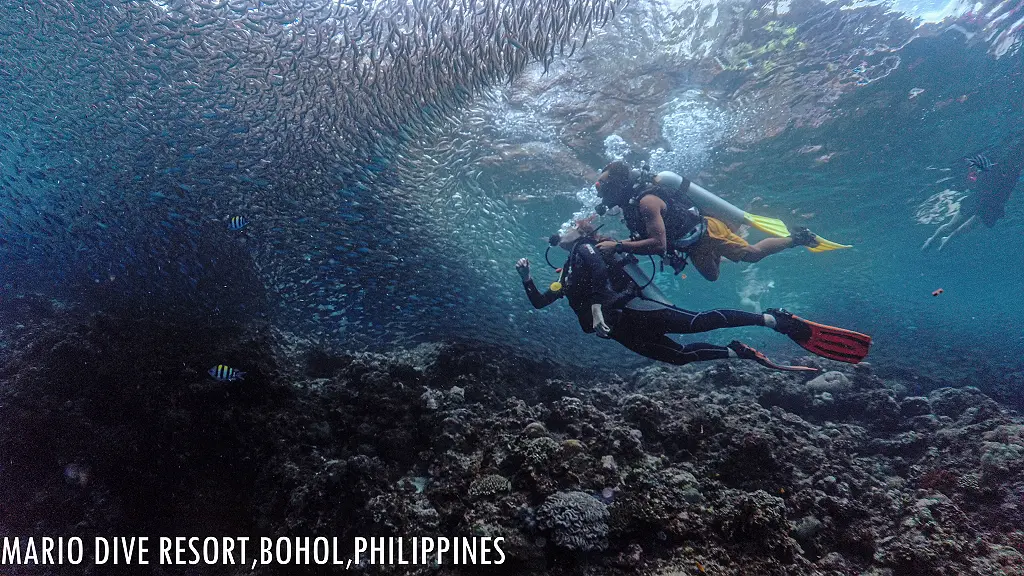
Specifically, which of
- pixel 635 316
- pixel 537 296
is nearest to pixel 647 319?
pixel 635 316

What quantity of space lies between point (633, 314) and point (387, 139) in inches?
254

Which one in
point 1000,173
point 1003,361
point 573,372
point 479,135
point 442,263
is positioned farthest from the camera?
point 1000,173

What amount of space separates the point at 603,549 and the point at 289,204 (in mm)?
8712

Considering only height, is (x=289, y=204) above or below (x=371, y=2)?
below

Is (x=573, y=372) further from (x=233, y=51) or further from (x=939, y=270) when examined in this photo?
(x=939, y=270)

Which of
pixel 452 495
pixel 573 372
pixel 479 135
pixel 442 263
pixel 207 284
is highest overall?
pixel 479 135

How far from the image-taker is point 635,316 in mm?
5391

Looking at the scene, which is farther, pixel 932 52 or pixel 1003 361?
pixel 1003 361

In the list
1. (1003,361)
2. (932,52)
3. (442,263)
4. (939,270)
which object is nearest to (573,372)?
(442,263)

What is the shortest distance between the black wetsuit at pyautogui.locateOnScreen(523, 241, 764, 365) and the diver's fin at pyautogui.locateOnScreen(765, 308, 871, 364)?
0.37m

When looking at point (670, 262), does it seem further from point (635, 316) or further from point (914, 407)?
point (914, 407)

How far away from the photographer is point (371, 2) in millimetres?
6000

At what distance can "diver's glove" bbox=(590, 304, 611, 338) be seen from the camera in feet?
16.6

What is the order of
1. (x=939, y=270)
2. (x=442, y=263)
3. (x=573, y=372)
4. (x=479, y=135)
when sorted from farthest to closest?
(x=939, y=270) → (x=479, y=135) → (x=442, y=263) → (x=573, y=372)
